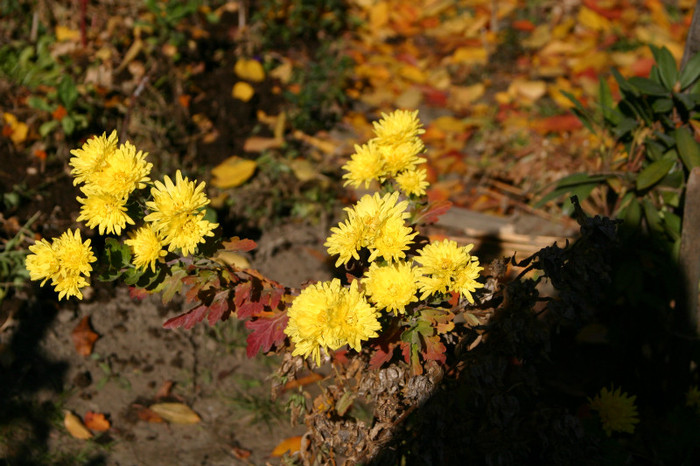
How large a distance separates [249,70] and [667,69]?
2.60 metres

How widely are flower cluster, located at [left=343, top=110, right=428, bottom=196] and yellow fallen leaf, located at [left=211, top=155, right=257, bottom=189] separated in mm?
1729

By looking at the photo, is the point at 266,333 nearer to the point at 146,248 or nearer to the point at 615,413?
the point at 146,248

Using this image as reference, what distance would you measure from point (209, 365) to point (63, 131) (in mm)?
1605

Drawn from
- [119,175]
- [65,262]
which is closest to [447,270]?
[119,175]

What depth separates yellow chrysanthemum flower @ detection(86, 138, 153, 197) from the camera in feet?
5.52

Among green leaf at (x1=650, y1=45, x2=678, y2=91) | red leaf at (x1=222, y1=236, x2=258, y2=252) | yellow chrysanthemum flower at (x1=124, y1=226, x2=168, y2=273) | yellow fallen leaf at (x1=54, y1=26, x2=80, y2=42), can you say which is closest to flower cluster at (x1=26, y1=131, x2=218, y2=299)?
yellow chrysanthemum flower at (x1=124, y1=226, x2=168, y2=273)

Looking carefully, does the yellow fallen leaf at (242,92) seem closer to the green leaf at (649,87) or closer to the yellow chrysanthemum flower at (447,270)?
the green leaf at (649,87)

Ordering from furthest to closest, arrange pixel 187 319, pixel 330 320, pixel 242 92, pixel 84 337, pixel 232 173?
pixel 242 92, pixel 232 173, pixel 84 337, pixel 187 319, pixel 330 320

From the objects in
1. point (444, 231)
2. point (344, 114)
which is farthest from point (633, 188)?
point (344, 114)

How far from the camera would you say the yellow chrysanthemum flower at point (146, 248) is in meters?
1.68

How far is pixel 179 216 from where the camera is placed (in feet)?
5.47

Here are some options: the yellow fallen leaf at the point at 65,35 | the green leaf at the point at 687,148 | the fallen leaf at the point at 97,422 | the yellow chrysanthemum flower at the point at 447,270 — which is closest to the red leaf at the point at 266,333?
the yellow chrysanthemum flower at the point at 447,270

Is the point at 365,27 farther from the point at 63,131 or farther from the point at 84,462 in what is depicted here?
the point at 84,462

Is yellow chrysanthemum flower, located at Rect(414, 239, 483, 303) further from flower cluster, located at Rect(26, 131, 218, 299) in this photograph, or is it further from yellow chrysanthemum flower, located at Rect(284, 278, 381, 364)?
flower cluster, located at Rect(26, 131, 218, 299)
